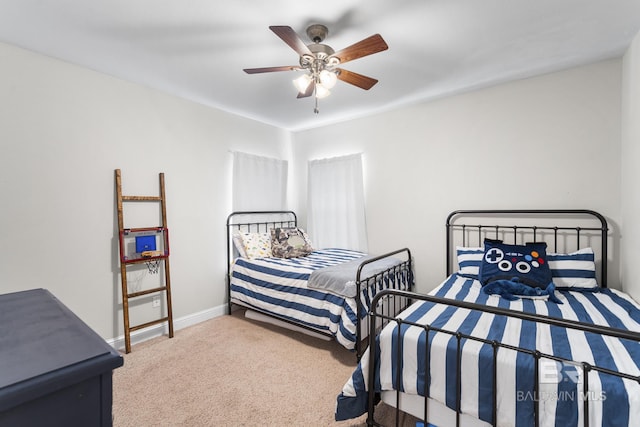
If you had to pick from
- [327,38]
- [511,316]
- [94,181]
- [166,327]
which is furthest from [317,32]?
[166,327]

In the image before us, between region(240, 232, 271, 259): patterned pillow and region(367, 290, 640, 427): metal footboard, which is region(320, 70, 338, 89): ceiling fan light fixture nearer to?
region(367, 290, 640, 427): metal footboard

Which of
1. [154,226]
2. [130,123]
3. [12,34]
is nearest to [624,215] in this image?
[154,226]

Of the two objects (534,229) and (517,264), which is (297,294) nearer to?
(517,264)

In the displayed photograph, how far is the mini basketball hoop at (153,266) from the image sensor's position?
2852 mm

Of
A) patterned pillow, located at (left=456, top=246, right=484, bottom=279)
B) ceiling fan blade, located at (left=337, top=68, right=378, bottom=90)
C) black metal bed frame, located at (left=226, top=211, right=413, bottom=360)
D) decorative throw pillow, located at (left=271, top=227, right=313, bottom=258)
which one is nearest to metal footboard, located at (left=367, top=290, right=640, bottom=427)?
black metal bed frame, located at (left=226, top=211, right=413, bottom=360)

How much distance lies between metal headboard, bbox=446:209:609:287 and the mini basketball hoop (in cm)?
288

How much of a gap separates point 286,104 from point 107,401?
3121 mm

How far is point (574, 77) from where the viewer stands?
2.49 metres

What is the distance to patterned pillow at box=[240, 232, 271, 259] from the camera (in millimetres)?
3441

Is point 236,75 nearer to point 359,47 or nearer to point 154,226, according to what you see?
point 359,47

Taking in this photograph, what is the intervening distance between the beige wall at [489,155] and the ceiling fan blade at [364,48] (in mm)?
1683

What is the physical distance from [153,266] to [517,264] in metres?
3.17

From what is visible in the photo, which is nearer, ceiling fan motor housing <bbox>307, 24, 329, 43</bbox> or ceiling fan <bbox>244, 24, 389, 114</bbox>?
ceiling fan <bbox>244, 24, 389, 114</bbox>

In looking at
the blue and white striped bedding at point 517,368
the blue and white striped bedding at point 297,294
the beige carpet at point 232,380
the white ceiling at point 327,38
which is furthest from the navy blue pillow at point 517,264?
the white ceiling at point 327,38
